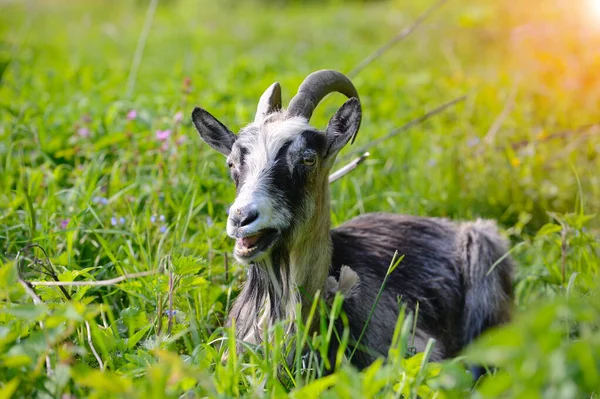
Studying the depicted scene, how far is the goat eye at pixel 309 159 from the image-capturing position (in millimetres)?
3471

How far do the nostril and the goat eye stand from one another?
0.45 metres

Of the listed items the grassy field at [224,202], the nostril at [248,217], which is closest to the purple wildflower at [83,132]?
the grassy field at [224,202]

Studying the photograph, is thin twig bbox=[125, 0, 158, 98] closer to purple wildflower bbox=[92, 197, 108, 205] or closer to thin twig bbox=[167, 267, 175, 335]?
purple wildflower bbox=[92, 197, 108, 205]

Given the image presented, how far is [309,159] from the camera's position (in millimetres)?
3484

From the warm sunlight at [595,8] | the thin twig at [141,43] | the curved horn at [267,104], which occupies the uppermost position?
the warm sunlight at [595,8]

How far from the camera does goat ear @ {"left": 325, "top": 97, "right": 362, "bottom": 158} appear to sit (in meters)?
3.68

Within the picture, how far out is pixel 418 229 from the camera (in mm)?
4566

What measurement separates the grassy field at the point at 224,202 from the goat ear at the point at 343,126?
32.6 inches

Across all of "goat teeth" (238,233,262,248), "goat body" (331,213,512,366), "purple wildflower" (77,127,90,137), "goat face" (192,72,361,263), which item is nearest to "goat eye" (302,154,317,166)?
"goat face" (192,72,361,263)

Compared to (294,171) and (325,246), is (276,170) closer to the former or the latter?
(294,171)

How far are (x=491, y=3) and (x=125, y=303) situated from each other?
11.5 m

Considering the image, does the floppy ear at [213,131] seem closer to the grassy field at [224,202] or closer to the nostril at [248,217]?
the grassy field at [224,202]

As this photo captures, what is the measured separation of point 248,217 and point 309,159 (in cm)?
52

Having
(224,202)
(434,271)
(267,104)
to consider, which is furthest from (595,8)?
(267,104)
